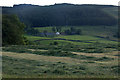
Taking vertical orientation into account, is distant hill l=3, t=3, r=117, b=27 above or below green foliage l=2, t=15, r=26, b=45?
above

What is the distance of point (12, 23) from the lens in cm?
5097

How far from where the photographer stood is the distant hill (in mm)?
137875

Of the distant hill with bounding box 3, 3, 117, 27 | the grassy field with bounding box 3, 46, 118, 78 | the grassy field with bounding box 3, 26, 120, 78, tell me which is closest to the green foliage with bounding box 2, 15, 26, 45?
the grassy field with bounding box 3, 26, 120, 78

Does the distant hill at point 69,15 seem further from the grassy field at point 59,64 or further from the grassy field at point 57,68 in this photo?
the grassy field at point 57,68

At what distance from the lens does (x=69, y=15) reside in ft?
547

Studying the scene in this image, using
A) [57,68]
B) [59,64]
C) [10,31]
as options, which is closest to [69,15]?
[10,31]

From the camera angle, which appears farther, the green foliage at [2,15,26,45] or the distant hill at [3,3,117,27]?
the distant hill at [3,3,117,27]

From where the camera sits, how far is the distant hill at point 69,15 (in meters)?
138

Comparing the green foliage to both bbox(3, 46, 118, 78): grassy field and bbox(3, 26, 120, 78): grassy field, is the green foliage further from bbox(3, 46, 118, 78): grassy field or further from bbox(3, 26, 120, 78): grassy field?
bbox(3, 46, 118, 78): grassy field

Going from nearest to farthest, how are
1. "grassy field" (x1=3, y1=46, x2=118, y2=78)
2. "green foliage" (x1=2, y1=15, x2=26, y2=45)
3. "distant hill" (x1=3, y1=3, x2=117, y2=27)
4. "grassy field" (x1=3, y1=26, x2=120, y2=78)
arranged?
"grassy field" (x1=3, y1=46, x2=118, y2=78)
"grassy field" (x1=3, y1=26, x2=120, y2=78)
"green foliage" (x1=2, y1=15, x2=26, y2=45)
"distant hill" (x1=3, y1=3, x2=117, y2=27)

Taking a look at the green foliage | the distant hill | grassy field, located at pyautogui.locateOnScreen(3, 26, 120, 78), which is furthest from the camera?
the distant hill

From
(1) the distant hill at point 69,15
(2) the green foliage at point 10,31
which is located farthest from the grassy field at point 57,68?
(1) the distant hill at point 69,15

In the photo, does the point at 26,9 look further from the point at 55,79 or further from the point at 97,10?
the point at 55,79

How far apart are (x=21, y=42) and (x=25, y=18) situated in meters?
116
